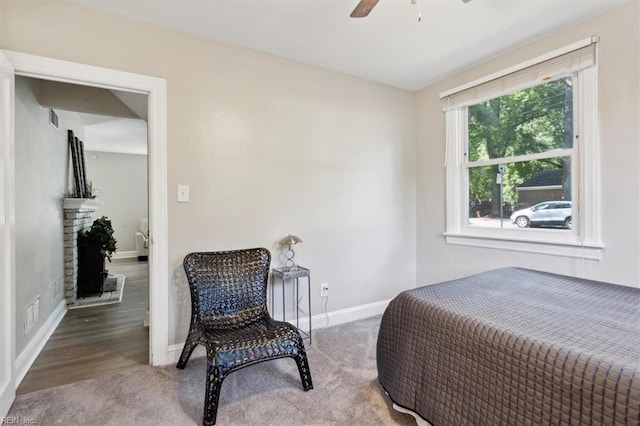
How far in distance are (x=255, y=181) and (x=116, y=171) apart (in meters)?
6.08

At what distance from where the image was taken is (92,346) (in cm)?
255

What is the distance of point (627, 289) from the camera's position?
1.76 m

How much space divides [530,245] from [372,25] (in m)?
2.09

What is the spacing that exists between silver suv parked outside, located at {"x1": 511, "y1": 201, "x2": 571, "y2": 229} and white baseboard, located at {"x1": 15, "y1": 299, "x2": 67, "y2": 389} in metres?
3.86

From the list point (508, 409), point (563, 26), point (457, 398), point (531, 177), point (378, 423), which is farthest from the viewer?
point (531, 177)

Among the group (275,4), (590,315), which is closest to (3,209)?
(275,4)

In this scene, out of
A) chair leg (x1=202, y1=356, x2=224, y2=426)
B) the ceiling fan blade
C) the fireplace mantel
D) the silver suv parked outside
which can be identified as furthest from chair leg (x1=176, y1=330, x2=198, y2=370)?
the silver suv parked outside

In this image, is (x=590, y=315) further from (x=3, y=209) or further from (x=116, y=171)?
(x=116, y=171)

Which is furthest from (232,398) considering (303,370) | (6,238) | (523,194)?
(523,194)

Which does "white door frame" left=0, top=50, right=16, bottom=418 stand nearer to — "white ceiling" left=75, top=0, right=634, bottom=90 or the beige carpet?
the beige carpet

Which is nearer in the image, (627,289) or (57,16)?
(627,289)

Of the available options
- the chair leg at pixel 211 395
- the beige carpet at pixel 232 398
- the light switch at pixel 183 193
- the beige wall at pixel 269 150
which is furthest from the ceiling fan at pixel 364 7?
the beige carpet at pixel 232 398

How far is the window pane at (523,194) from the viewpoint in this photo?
2.43m

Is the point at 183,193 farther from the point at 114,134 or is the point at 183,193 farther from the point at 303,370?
the point at 114,134
